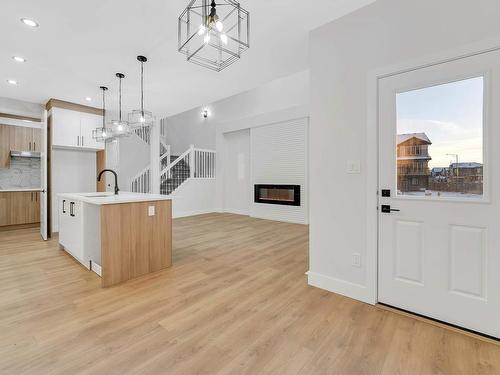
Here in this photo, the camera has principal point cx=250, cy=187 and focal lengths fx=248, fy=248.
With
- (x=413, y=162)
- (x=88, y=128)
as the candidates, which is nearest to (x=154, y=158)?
(x=88, y=128)

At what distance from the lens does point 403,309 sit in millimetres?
2203

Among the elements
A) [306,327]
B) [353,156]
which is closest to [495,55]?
[353,156]

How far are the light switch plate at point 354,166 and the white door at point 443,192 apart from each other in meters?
0.19

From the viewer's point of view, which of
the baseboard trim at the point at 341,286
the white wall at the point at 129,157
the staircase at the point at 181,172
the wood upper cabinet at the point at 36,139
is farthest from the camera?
the staircase at the point at 181,172

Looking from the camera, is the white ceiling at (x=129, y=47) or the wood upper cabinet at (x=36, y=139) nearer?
the white ceiling at (x=129, y=47)

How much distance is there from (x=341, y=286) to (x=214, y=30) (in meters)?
2.52

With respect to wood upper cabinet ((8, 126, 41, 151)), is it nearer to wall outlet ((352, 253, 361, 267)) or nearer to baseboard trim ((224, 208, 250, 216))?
baseboard trim ((224, 208, 250, 216))

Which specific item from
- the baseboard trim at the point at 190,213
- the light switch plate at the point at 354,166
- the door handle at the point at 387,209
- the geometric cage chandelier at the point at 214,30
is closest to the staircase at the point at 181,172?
the baseboard trim at the point at 190,213

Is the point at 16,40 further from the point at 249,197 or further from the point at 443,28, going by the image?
the point at 249,197

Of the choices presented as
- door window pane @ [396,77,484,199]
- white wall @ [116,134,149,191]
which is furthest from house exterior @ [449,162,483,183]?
white wall @ [116,134,149,191]

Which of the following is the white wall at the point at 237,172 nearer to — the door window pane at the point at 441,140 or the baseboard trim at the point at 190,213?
the baseboard trim at the point at 190,213

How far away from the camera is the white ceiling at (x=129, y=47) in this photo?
248 centimetres

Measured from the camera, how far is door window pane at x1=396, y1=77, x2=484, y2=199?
1.91 meters

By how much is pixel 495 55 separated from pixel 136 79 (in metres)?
4.57
